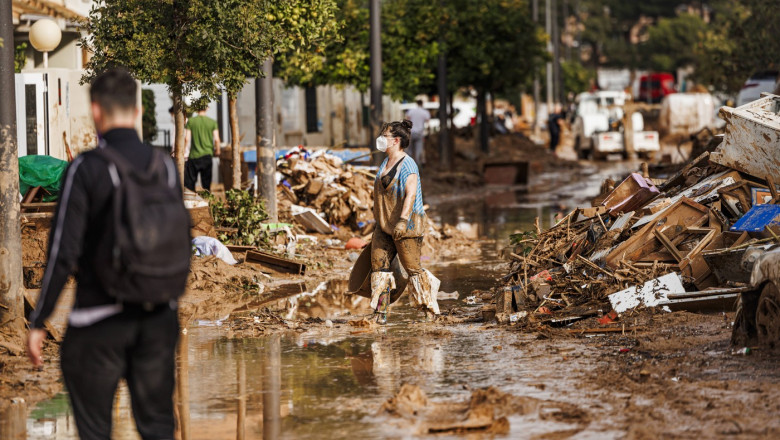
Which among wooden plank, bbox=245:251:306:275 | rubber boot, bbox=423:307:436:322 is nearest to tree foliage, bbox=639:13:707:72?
wooden plank, bbox=245:251:306:275

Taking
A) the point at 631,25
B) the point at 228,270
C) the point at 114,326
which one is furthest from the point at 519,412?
the point at 631,25

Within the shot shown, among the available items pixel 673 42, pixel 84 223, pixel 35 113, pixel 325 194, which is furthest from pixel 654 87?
pixel 84 223

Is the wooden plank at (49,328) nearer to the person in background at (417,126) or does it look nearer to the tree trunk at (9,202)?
the tree trunk at (9,202)

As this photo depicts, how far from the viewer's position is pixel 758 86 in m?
26.8

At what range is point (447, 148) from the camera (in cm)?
3098

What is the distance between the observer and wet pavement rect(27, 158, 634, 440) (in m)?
6.44

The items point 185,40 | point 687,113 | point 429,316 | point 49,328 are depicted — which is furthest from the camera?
point 687,113

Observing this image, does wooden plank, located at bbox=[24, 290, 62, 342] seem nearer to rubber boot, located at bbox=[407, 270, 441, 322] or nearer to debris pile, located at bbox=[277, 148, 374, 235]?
rubber boot, located at bbox=[407, 270, 441, 322]

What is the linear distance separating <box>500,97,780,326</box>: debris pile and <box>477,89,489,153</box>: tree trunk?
23.4 m

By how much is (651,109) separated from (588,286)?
43034 mm

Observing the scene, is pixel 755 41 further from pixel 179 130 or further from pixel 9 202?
pixel 9 202

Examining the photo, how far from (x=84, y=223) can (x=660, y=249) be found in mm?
6544

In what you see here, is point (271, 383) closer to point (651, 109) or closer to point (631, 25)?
point (651, 109)

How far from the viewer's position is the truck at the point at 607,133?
128 ft
